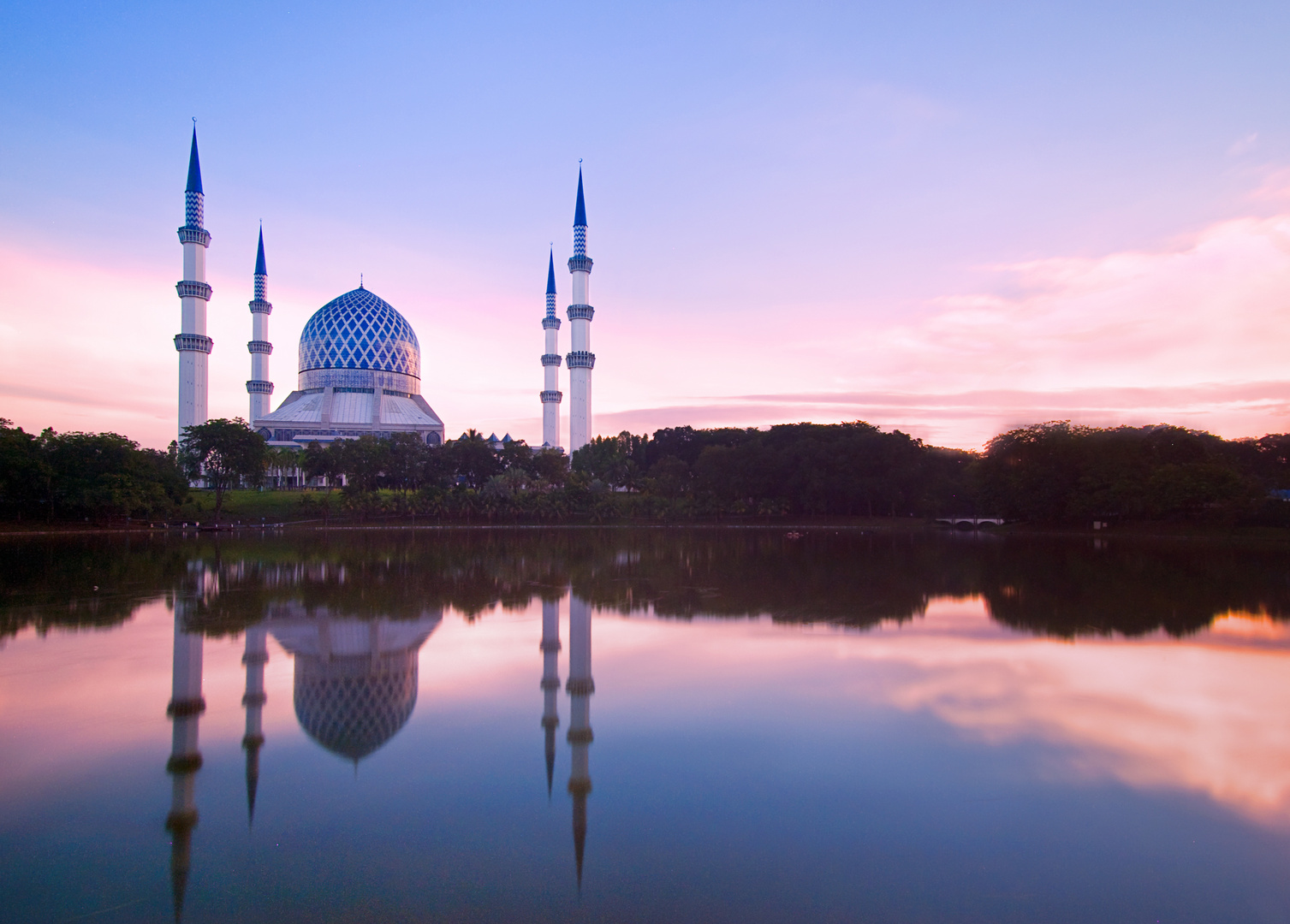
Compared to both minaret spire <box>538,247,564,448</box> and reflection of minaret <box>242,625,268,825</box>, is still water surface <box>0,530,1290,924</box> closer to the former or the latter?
reflection of minaret <box>242,625,268,825</box>

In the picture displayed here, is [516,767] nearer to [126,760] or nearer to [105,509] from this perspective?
[126,760]

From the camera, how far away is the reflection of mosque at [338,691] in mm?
5516

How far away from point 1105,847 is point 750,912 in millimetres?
2418

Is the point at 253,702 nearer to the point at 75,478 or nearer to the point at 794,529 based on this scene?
the point at 75,478

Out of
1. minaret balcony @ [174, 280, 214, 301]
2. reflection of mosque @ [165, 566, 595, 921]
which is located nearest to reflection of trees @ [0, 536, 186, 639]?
reflection of mosque @ [165, 566, 595, 921]

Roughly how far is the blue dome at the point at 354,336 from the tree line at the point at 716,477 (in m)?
15.6

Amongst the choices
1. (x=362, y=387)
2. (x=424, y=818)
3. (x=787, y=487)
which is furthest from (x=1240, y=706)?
(x=362, y=387)

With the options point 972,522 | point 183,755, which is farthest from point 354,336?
point 183,755

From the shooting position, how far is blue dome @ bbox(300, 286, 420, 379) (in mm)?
67625

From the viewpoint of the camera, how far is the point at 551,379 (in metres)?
67.0

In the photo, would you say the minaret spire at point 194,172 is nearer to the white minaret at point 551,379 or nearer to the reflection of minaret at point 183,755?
the white minaret at point 551,379

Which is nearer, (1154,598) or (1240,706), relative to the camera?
(1240,706)

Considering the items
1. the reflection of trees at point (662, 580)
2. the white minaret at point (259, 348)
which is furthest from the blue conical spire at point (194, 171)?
the reflection of trees at point (662, 580)

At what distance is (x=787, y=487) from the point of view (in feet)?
166
